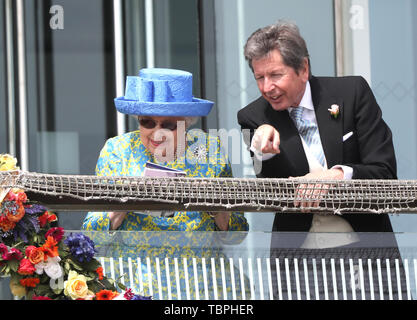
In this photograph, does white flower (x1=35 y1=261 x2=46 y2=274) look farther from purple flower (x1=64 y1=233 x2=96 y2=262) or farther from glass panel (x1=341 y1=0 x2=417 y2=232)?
glass panel (x1=341 y1=0 x2=417 y2=232)

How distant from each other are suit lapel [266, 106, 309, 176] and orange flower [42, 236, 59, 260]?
0.95 metres

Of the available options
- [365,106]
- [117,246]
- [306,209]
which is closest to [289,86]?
[365,106]

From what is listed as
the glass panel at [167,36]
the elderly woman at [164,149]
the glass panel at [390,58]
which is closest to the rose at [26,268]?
the elderly woman at [164,149]

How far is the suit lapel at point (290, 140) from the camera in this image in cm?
353

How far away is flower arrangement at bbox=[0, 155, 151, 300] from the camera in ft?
9.36

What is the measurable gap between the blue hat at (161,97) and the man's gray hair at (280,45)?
25cm

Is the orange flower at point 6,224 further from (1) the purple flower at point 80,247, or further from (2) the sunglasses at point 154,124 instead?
(2) the sunglasses at point 154,124

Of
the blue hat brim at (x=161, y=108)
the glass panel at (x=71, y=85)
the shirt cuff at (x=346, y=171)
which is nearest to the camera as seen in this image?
the shirt cuff at (x=346, y=171)

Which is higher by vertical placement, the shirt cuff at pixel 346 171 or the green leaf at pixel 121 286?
the shirt cuff at pixel 346 171

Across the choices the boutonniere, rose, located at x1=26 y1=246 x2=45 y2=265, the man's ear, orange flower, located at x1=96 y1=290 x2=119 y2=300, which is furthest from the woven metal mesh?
the man's ear

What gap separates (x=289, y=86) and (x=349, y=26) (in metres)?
3.35

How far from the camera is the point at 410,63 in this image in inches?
272

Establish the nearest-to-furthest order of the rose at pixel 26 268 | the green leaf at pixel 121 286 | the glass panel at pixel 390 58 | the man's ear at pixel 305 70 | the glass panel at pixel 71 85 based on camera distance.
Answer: the rose at pixel 26 268, the green leaf at pixel 121 286, the man's ear at pixel 305 70, the glass panel at pixel 390 58, the glass panel at pixel 71 85
